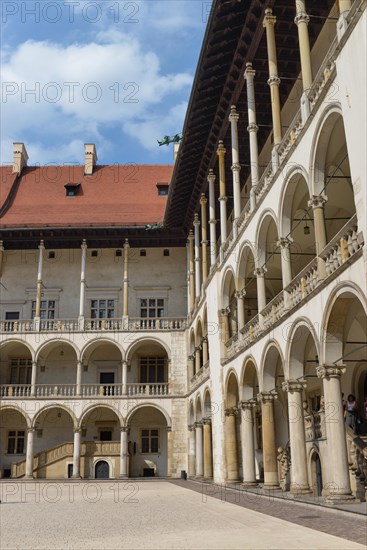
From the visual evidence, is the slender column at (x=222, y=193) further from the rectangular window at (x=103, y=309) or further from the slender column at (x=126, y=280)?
the rectangular window at (x=103, y=309)

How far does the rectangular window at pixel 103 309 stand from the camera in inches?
1323

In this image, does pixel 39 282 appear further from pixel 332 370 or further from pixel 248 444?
pixel 332 370

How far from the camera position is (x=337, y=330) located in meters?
11.7

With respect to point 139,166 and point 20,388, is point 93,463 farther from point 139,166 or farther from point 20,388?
point 139,166

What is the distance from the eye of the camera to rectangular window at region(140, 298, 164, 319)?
3375cm

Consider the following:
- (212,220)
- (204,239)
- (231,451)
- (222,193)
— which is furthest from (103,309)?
(231,451)

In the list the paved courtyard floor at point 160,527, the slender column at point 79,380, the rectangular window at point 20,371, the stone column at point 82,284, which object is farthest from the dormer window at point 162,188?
the paved courtyard floor at point 160,527

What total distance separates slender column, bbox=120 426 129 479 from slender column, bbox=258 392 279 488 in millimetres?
14650

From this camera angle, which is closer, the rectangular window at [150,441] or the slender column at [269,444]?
the slender column at [269,444]

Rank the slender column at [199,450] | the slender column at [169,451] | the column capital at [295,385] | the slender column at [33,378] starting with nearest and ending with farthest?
the column capital at [295,385] < the slender column at [199,450] < the slender column at [169,451] < the slender column at [33,378]

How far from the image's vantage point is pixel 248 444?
18.6 meters

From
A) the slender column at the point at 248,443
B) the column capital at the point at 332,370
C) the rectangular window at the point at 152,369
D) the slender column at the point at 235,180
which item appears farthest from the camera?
the rectangular window at the point at 152,369

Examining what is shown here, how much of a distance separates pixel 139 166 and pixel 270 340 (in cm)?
2686

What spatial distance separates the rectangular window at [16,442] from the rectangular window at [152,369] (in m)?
6.75
